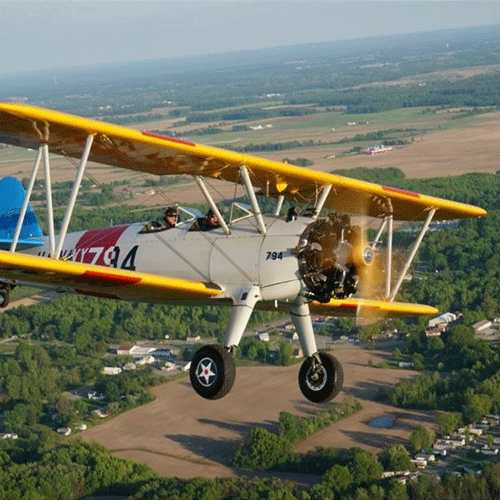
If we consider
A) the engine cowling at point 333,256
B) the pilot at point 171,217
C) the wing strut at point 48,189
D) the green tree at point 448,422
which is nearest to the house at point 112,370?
the green tree at point 448,422

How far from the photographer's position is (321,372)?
19.1m

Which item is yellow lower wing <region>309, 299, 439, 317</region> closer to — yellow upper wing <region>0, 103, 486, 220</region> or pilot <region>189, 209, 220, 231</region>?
yellow upper wing <region>0, 103, 486, 220</region>

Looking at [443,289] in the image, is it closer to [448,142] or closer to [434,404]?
[434,404]

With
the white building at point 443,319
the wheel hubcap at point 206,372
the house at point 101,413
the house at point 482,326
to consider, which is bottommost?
the house at point 482,326

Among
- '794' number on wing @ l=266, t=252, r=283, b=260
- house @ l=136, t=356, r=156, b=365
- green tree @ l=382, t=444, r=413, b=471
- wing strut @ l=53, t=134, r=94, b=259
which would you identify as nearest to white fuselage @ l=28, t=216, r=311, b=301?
'794' number on wing @ l=266, t=252, r=283, b=260

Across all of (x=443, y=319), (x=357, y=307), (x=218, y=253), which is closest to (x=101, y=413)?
(x=443, y=319)

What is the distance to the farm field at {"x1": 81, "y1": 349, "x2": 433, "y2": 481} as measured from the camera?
166ft

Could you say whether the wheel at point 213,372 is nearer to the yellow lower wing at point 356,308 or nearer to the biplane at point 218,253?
the biplane at point 218,253

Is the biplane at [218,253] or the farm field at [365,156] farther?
the farm field at [365,156]

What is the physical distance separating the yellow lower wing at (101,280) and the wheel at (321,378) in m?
2.01

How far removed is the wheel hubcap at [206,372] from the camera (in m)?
17.7

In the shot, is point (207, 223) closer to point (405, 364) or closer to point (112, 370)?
point (405, 364)

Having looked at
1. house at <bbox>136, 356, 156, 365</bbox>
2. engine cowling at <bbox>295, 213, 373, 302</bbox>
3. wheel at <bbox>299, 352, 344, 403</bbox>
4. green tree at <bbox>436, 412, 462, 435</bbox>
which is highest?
engine cowling at <bbox>295, 213, 373, 302</bbox>

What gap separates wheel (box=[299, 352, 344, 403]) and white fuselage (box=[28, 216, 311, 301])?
160 centimetres
